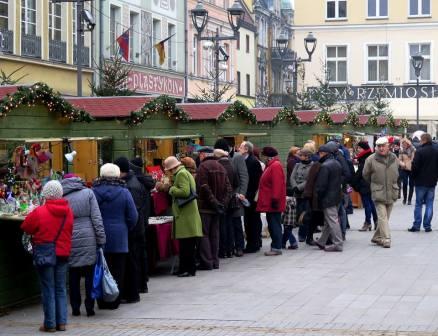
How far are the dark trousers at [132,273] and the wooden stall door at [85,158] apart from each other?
360 cm

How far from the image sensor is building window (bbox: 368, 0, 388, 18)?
6159 centimetres

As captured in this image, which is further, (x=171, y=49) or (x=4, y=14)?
(x=171, y=49)

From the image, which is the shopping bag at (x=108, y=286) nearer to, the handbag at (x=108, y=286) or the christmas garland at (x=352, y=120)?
the handbag at (x=108, y=286)

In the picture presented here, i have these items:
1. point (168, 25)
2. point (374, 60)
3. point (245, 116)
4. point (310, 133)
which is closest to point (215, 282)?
point (245, 116)

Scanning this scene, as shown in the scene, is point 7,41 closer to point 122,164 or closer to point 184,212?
point 184,212

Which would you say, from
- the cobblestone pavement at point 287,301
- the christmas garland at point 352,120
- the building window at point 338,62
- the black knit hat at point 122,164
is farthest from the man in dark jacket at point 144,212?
the building window at point 338,62

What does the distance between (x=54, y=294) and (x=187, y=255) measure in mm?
3803

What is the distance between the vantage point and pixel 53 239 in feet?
36.2

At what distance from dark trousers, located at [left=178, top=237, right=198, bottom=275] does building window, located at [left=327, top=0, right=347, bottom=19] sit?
160 ft

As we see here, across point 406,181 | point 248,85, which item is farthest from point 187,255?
point 248,85

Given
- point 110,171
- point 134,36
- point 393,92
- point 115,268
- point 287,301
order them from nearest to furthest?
point 110,171 < point 115,268 < point 287,301 < point 134,36 < point 393,92

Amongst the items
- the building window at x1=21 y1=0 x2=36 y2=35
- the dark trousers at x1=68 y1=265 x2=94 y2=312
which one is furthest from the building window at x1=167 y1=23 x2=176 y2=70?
the dark trousers at x1=68 y1=265 x2=94 y2=312

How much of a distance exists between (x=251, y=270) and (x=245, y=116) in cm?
823

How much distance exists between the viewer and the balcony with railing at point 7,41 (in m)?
29.3
